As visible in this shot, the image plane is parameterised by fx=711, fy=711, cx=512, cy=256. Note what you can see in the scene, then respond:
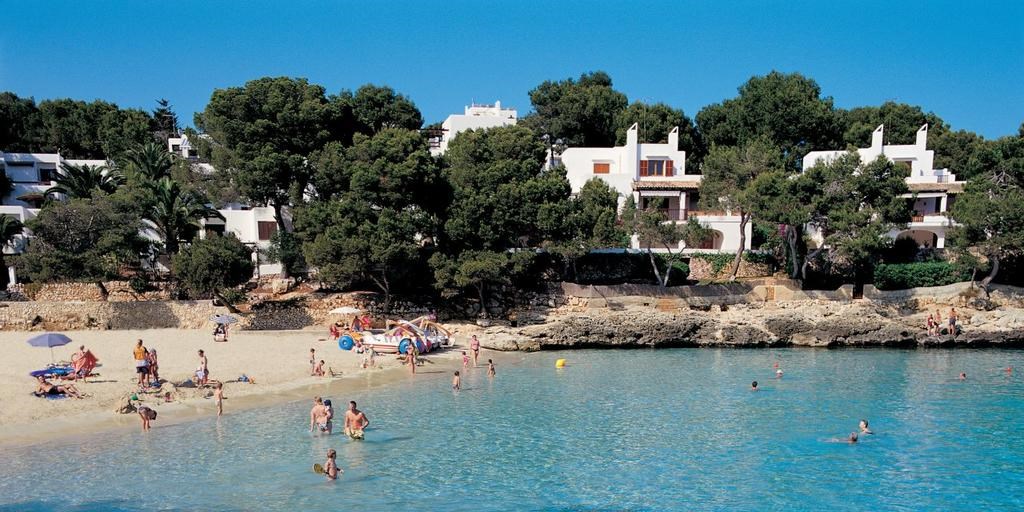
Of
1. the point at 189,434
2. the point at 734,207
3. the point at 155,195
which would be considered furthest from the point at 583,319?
the point at 155,195

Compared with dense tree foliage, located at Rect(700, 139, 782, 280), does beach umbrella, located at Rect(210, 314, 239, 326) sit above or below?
below

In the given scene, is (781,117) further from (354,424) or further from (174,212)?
(354,424)

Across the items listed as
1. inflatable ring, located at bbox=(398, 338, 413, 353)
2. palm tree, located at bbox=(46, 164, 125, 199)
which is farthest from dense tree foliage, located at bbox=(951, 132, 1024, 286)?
palm tree, located at bbox=(46, 164, 125, 199)

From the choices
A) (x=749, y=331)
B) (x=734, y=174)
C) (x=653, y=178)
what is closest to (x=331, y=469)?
(x=749, y=331)

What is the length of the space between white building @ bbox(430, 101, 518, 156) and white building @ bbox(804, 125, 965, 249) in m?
26.6

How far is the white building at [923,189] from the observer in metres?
49.9

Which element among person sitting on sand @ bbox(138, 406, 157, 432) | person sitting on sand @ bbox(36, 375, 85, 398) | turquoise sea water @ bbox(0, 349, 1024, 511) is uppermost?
person sitting on sand @ bbox(36, 375, 85, 398)

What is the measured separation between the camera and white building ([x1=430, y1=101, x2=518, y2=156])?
6253cm

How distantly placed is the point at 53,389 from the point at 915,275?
145 ft

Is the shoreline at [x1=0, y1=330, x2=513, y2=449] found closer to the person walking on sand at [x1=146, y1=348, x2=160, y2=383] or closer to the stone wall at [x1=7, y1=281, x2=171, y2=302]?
the person walking on sand at [x1=146, y1=348, x2=160, y2=383]

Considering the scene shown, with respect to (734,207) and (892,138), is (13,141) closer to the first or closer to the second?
(734,207)

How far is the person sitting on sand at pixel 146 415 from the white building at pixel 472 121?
36856 millimetres

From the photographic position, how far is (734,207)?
44.3 metres

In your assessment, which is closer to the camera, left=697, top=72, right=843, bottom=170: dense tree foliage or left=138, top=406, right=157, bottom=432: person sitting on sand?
left=138, top=406, right=157, bottom=432: person sitting on sand
